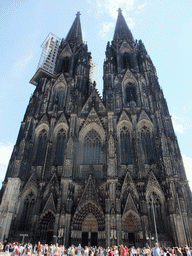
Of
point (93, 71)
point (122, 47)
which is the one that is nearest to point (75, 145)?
point (122, 47)

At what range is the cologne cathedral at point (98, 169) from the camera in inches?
704

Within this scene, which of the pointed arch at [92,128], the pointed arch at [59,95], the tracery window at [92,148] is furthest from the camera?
the pointed arch at [59,95]

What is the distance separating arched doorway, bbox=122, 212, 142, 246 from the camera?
695 inches

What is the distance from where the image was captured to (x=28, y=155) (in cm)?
2283

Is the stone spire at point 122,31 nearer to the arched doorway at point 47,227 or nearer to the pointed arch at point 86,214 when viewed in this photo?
the pointed arch at point 86,214

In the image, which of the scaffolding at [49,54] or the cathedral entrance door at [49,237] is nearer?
the cathedral entrance door at [49,237]

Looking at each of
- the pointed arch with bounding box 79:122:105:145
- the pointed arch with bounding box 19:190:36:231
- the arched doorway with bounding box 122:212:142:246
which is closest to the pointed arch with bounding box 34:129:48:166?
the pointed arch with bounding box 19:190:36:231

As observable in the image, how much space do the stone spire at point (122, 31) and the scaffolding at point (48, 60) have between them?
456 inches

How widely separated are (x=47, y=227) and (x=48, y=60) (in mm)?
26157

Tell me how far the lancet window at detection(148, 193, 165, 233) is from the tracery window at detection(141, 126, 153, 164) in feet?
12.4

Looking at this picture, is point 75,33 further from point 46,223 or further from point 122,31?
point 46,223

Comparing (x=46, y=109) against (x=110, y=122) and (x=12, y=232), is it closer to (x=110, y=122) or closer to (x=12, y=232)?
(x=110, y=122)

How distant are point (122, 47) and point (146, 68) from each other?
752 centimetres

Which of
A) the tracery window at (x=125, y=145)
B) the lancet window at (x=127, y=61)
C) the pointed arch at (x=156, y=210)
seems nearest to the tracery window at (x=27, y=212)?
the tracery window at (x=125, y=145)
